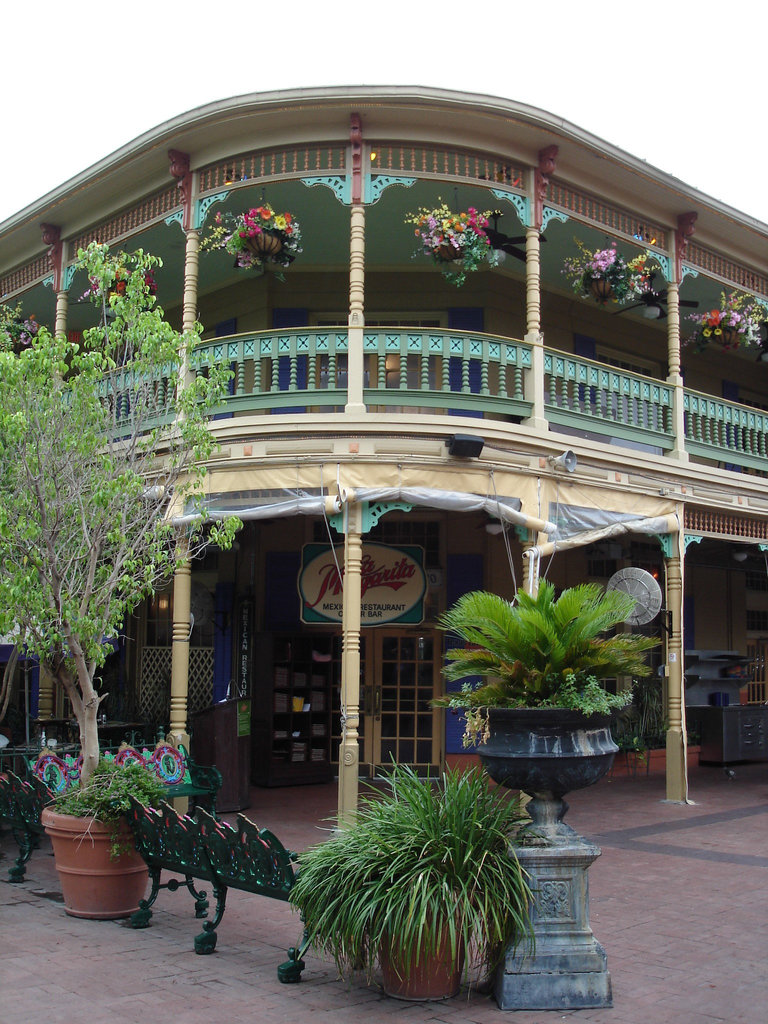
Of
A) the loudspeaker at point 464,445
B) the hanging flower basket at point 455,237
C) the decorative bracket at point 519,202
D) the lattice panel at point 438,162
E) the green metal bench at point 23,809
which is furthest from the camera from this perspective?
the decorative bracket at point 519,202

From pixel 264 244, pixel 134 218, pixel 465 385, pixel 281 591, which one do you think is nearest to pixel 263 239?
pixel 264 244

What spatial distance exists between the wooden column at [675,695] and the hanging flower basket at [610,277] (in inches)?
135

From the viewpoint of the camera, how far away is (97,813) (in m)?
7.16

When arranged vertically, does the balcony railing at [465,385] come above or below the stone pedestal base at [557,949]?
above

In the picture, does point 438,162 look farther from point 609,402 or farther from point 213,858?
point 213,858

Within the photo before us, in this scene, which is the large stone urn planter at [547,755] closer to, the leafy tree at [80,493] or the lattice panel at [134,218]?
the leafy tree at [80,493]

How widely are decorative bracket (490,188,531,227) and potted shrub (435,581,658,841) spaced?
6.95 meters

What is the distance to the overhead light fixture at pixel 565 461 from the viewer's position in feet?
37.3

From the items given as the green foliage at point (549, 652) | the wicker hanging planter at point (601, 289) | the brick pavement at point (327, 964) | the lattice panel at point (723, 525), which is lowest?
the brick pavement at point (327, 964)

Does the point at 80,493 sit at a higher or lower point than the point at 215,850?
higher

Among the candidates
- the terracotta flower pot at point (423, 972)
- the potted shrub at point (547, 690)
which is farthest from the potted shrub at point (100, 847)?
the potted shrub at point (547, 690)

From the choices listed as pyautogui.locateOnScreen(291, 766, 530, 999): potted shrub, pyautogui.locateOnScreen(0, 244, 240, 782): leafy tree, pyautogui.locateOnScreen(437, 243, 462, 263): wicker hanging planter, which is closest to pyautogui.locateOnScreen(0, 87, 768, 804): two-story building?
pyautogui.locateOnScreen(437, 243, 462, 263): wicker hanging planter

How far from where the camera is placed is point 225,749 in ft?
39.6

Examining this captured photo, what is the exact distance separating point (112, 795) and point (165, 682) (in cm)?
849
